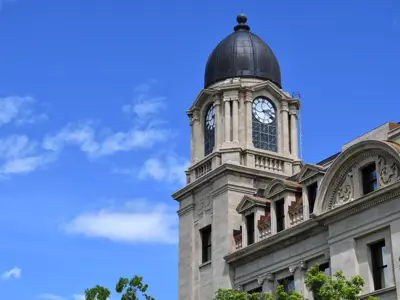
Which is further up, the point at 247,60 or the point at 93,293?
the point at 247,60

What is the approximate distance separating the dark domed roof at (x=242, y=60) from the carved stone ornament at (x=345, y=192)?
49.2 feet

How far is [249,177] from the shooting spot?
193 feet

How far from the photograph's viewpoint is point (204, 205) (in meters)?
60.1

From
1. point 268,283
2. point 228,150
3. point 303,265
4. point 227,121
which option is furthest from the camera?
point 227,121

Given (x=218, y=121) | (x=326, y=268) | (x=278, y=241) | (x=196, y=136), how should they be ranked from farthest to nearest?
1. (x=196, y=136)
2. (x=218, y=121)
3. (x=278, y=241)
4. (x=326, y=268)

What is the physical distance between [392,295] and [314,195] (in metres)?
8.97

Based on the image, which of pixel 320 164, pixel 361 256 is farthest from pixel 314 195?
pixel 361 256

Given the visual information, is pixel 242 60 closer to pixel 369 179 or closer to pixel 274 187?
pixel 274 187

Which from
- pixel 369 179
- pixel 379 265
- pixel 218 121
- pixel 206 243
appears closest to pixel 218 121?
pixel 218 121

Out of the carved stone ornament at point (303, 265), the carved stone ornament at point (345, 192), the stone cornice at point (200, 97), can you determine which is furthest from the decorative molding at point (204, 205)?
the carved stone ornament at point (345, 192)

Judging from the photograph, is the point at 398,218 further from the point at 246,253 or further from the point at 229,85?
the point at 229,85

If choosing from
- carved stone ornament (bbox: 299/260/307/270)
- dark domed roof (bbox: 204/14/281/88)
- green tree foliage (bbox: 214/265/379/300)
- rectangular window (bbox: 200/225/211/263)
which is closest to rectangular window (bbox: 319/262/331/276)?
carved stone ornament (bbox: 299/260/307/270)

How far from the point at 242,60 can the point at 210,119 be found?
425 centimetres

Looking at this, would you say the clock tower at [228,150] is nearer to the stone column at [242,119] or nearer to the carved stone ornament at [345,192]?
the stone column at [242,119]
